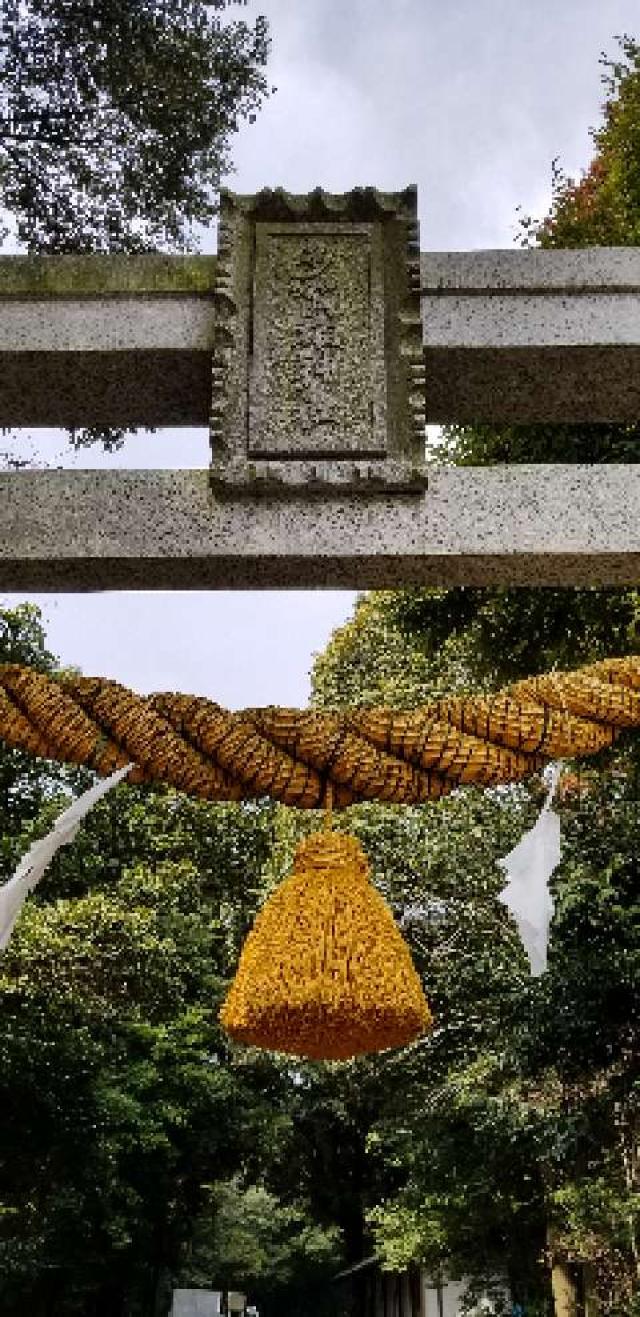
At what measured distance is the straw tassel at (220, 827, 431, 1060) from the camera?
6.83 feet

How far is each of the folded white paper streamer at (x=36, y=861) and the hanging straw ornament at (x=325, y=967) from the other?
0.45 metres

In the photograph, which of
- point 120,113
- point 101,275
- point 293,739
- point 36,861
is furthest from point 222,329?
point 120,113

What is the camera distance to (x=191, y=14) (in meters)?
5.11

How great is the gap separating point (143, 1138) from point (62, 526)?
29.5 feet

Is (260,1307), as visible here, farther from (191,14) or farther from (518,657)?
(191,14)

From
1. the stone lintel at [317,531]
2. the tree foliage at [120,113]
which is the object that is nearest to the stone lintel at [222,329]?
the stone lintel at [317,531]

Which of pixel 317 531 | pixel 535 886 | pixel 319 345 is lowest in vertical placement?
pixel 535 886

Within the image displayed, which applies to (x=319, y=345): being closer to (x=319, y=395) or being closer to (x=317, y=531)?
(x=319, y=395)

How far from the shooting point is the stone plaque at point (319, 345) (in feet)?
8.14

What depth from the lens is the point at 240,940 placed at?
12.9 m

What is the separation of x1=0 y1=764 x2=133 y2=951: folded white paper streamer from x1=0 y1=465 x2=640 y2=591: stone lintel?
0.59 m

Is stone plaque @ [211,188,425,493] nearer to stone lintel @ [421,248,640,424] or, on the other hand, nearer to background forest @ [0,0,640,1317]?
stone lintel @ [421,248,640,424]

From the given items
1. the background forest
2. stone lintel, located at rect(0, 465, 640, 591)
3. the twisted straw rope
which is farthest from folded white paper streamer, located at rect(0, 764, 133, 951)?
the background forest

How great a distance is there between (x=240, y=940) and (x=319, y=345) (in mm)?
10937
